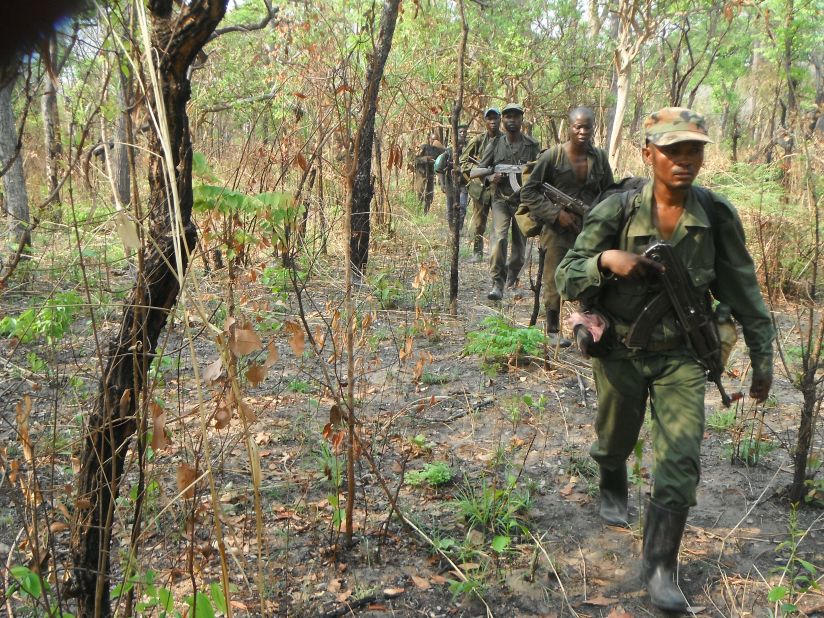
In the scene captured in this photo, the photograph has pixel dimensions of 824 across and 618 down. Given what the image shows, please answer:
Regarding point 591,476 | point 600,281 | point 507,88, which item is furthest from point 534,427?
point 507,88

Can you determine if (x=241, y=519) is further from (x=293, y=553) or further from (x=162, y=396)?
(x=162, y=396)

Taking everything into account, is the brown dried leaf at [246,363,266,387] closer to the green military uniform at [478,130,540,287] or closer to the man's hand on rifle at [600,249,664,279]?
the man's hand on rifle at [600,249,664,279]

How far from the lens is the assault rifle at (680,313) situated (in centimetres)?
267

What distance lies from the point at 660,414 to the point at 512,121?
214 inches

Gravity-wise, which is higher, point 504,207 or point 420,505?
point 504,207

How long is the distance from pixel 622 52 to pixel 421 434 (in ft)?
21.0

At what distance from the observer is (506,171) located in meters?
7.53

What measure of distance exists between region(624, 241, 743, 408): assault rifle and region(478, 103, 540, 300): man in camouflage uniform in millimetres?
4708

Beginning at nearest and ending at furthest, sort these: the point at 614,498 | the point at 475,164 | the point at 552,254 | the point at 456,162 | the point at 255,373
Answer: the point at 255,373 → the point at 614,498 → the point at 552,254 → the point at 456,162 → the point at 475,164

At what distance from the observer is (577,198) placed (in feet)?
18.4

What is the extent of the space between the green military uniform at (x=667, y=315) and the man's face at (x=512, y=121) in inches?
194

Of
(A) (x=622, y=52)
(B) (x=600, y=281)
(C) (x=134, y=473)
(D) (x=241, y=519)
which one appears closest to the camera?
(B) (x=600, y=281)

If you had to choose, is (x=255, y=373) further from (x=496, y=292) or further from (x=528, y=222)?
(x=496, y=292)

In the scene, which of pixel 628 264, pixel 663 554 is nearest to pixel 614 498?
pixel 663 554
